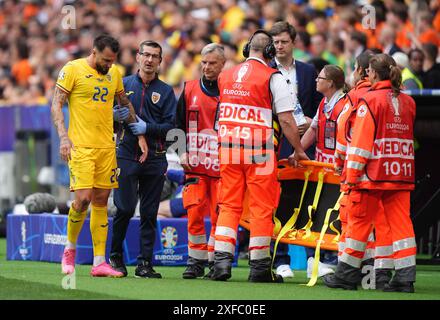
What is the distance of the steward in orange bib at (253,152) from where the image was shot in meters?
10.9

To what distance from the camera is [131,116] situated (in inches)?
456

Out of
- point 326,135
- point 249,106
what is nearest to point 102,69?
point 249,106

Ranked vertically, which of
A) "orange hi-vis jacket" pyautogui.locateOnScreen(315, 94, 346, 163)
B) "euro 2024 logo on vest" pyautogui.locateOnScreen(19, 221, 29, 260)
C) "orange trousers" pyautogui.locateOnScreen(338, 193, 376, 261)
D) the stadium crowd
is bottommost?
"euro 2024 logo on vest" pyautogui.locateOnScreen(19, 221, 29, 260)

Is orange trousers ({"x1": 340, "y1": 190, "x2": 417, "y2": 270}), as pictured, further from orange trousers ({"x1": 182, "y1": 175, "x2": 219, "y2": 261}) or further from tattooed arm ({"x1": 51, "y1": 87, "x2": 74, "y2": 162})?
tattooed arm ({"x1": 51, "y1": 87, "x2": 74, "y2": 162})

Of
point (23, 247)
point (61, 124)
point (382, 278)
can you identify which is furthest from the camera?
point (23, 247)

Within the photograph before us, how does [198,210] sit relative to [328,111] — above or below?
below

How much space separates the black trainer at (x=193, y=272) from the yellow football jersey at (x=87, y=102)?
4.83 ft

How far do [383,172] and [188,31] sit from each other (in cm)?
1457

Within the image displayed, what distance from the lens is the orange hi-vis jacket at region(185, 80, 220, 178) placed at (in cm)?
1180

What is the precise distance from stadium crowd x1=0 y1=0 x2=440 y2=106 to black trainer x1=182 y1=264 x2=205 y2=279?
15.7 feet

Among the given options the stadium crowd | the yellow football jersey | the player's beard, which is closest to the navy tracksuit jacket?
the yellow football jersey

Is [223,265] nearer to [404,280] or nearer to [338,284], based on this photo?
[338,284]

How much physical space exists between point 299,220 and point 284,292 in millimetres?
1653
